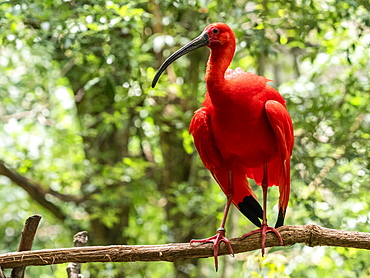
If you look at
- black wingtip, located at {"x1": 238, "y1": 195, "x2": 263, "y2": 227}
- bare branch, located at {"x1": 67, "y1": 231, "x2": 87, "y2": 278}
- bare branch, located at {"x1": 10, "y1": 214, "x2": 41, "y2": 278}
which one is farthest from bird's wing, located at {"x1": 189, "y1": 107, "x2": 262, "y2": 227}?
bare branch, located at {"x1": 10, "y1": 214, "x2": 41, "y2": 278}

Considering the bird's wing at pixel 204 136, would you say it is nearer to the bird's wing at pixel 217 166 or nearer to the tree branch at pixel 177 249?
the bird's wing at pixel 217 166

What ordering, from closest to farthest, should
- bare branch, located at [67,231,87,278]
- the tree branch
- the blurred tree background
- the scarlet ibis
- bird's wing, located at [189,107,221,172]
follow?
the tree branch → the scarlet ibis → bird's wing, located at [189,107,221,172] → bare branch, located at [67,231,87,278] → the blurred tree background

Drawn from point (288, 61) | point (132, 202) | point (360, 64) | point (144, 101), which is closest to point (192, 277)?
point (132, 202)

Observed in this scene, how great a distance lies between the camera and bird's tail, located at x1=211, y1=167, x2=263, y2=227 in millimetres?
3330

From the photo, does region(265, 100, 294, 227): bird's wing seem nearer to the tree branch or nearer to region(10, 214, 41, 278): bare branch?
the tree branch

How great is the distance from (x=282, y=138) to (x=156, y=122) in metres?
2.52

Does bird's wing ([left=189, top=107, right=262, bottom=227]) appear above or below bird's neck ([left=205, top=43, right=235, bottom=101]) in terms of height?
below

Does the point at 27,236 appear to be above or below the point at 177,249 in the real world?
below

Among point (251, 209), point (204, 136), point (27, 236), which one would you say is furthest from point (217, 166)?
point (27, 236)

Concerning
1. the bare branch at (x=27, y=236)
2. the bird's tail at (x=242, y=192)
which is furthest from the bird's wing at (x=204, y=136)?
the bare branch at (x=27, y=236)

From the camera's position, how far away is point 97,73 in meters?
4.41

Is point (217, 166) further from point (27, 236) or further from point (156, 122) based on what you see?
point (156, 122)

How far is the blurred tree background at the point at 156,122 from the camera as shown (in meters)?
4.16

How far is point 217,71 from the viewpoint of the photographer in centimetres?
287
